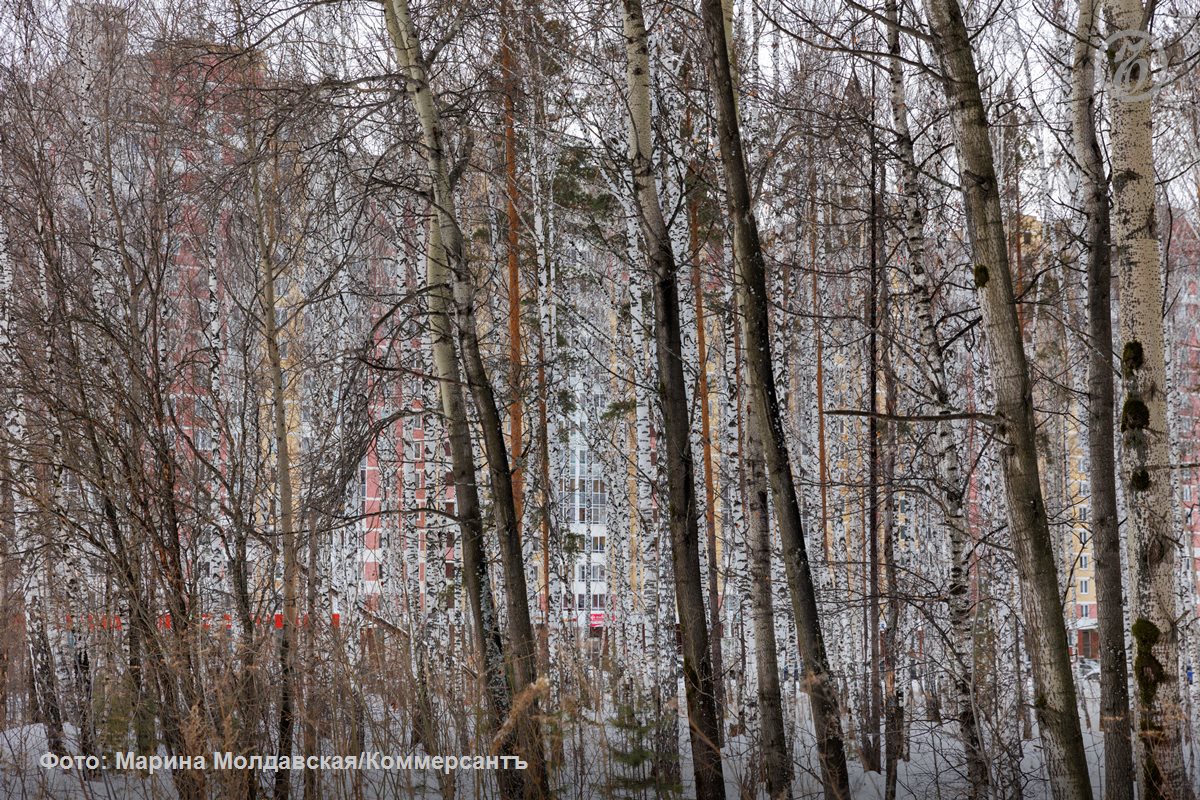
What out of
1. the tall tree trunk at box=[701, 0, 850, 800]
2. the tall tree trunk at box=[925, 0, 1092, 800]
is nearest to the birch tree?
the tall tree trunk at box=[925, 0, 1092, 800]

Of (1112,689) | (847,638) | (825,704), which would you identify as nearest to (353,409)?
(825,704)

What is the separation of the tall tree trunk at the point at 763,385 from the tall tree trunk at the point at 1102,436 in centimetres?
192

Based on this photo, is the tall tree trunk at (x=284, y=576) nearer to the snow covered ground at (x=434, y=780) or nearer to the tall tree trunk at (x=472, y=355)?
the snow covered ground at (x=434, y=780)

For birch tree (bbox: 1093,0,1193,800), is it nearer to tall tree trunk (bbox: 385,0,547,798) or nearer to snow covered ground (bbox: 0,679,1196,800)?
snow covered ground (bbox: 0,679,1196,800)

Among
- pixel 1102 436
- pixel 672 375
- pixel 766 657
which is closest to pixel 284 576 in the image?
pixel 672 375

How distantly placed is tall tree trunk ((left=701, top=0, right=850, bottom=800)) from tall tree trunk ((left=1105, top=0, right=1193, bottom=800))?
1.80 metres

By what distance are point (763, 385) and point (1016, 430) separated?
2059mm

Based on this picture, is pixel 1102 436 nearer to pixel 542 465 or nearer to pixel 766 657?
pixel 766 657

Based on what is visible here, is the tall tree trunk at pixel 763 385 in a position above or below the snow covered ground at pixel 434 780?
above

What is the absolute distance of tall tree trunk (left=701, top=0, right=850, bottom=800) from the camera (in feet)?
20.0

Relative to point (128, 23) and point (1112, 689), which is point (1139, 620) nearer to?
point (1112, 689)

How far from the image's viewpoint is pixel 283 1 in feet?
20.6

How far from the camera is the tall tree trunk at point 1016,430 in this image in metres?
4.35

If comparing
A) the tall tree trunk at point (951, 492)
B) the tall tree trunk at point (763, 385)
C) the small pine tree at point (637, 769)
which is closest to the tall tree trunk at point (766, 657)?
the tall tree trunk at point (763, 385)
